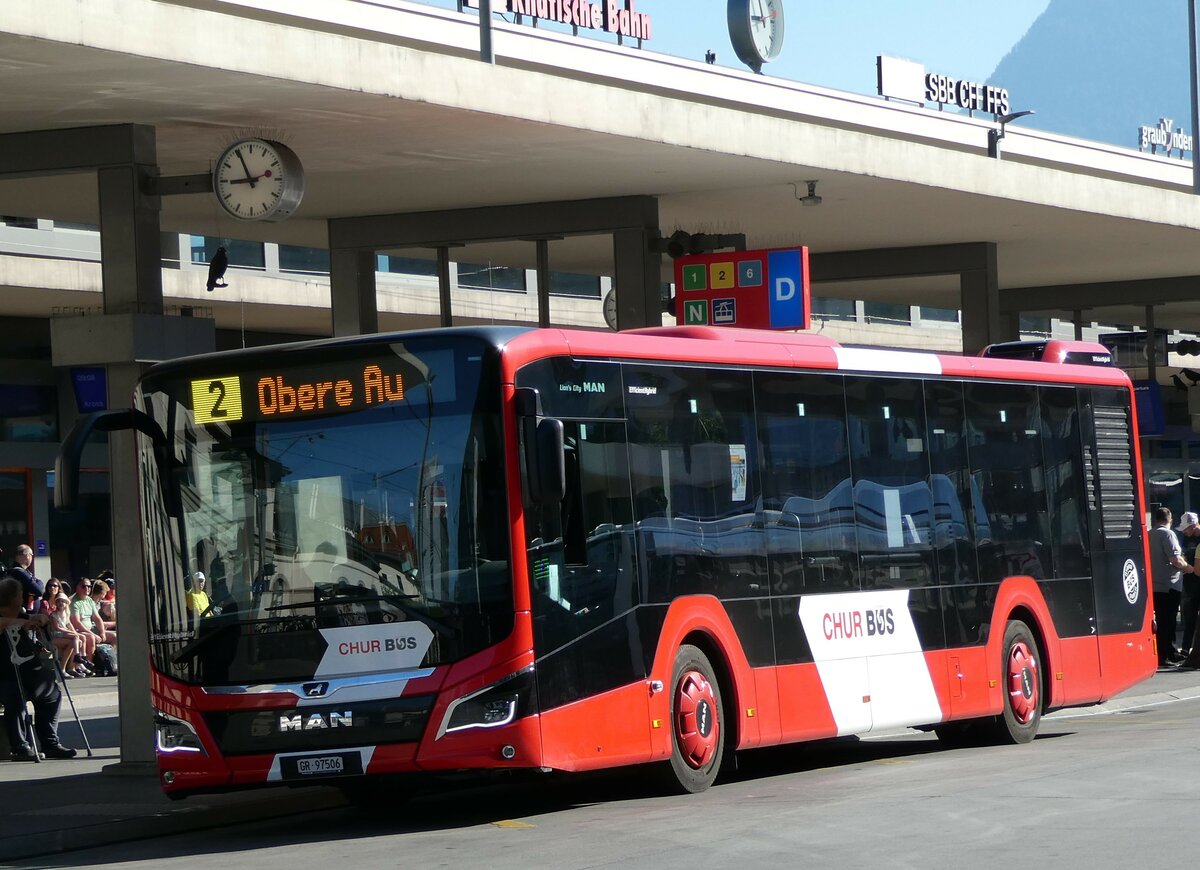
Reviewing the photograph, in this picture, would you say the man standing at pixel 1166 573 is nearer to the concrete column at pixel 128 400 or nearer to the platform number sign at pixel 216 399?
the concrete column at pixel 128 400

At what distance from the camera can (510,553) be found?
36.5 ft

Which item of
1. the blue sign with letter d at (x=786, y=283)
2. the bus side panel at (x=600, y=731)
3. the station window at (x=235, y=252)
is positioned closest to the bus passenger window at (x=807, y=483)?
the bus side panel at (x=600, y=731)

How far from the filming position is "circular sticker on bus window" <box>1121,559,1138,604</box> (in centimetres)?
1764

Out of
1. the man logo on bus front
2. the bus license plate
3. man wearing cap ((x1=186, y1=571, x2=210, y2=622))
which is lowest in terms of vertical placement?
the bus license plate

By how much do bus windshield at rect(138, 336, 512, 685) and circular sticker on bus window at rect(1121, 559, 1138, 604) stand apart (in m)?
8.29

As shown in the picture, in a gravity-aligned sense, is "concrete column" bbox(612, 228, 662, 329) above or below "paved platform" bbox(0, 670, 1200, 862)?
above

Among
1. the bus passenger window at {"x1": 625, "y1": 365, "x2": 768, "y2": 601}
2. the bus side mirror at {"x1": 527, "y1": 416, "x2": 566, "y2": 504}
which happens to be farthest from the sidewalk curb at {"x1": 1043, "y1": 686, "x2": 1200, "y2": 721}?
the bus side mirror at {"x1": 527, "y1": 416, "x2": 566, "y2": 504}

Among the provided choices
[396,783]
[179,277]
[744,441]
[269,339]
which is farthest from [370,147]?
[269,339]

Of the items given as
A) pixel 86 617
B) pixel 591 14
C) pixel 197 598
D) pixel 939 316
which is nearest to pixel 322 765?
pixel 197 598

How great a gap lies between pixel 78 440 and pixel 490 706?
2.76m

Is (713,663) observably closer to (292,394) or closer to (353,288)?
(292,394)

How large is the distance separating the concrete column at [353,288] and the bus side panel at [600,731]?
40.7ft

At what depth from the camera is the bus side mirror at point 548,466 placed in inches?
434

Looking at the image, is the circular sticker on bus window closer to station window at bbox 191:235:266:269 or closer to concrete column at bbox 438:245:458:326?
concrete column at bbox 438:245:458:326
